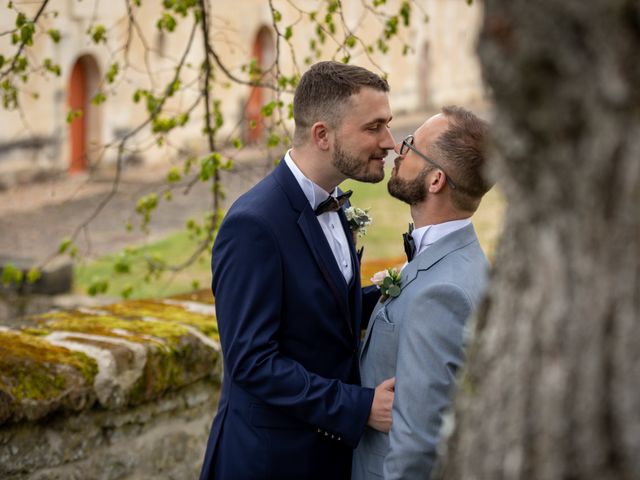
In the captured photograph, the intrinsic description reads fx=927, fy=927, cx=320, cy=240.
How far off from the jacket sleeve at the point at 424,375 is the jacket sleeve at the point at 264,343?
17 cm

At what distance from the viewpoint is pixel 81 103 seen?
1672 cm

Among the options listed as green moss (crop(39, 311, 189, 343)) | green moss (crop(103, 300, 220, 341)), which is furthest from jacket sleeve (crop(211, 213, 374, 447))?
green moss (crop(103, 300, 220, 341))

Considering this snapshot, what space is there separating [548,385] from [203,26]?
11.5 ft

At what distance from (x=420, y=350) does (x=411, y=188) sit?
1.97 ft

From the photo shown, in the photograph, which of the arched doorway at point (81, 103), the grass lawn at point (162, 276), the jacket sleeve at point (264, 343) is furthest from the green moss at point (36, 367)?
the arched doorway at point (81, 103)

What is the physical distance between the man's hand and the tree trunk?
1312 millimetres

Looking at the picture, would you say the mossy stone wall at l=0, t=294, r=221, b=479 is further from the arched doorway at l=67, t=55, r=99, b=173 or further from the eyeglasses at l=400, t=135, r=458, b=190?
the arched doorway at l=67, t=55, r=99, b=173

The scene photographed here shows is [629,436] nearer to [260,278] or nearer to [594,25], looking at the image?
[594,25]

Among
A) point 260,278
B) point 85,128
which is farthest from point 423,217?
point 85,128

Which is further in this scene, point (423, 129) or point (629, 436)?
point (423, 129)

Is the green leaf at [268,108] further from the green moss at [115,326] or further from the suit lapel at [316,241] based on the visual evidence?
the suit lapel at [316,241]

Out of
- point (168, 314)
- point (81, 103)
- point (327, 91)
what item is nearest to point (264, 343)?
point (327, 91)

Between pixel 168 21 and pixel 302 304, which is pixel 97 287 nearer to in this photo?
pixel 168 21

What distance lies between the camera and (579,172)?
1.31 metres
